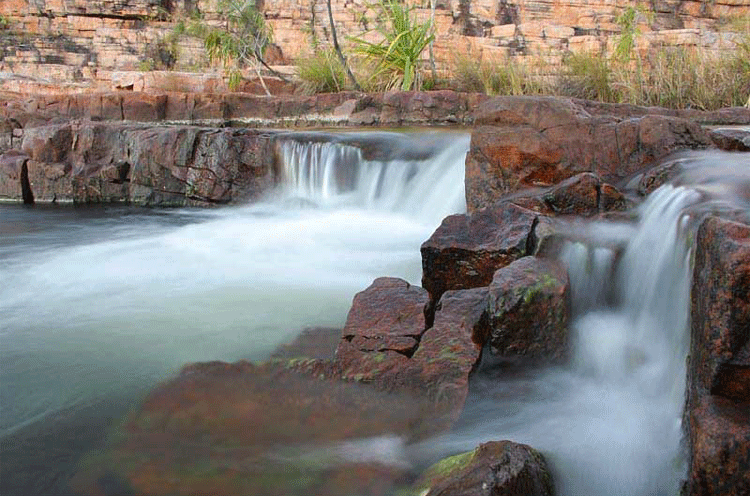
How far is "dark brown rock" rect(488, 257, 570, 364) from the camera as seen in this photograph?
2.94 metres

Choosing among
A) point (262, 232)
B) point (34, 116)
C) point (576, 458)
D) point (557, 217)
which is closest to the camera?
point (576, 458)

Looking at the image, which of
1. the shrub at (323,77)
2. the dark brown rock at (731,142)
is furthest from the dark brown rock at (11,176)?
the dark brown rock at (731,142)

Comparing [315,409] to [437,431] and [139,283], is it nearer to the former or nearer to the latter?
[437,431]

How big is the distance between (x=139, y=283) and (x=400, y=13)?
822 cm

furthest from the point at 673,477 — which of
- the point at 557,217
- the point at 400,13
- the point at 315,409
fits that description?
the point at 400,13

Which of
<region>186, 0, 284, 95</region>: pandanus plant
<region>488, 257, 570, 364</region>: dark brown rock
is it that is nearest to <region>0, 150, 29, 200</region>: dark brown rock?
<region>186, 0, 284, 95</region>: pandanus plant

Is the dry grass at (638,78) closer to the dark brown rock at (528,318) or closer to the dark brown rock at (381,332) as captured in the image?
the dark brown rock at (528,318)

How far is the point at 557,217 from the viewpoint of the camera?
392cm

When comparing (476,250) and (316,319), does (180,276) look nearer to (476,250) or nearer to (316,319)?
(316,319)

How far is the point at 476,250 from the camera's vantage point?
3.57 meters

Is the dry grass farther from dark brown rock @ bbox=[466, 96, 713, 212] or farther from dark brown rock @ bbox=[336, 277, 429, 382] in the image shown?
dark brown rock @ bbox=[336, 277, 429, 382]

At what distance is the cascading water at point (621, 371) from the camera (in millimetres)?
2312

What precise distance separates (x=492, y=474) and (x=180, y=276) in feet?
11.9

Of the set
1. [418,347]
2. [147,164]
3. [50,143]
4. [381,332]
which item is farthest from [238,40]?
[418,347]
